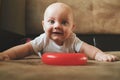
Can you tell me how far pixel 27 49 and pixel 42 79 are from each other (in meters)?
0.51

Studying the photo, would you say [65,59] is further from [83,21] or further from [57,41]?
[83,21]

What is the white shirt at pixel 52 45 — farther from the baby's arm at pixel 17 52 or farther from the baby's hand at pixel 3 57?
the baby's hand at pixel 3 57

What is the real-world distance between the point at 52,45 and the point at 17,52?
6.9 inches

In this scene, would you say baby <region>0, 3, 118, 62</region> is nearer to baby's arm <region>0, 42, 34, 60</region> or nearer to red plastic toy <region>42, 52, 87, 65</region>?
baby's arm <region>0, 42, 34, 60</region>

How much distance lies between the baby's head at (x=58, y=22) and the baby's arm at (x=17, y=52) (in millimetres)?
105

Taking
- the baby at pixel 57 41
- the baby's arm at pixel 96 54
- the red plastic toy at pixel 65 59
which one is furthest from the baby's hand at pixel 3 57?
the baby's arm at pixel 96 54

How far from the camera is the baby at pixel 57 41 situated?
3.81 feet

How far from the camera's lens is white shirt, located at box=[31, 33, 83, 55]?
1.27 meters

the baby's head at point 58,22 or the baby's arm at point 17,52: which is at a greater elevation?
the baby's head at point 58,22

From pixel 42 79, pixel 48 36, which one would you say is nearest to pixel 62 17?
pixel 48 36

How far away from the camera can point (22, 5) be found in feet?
4.98

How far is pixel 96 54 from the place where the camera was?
45.8 inches

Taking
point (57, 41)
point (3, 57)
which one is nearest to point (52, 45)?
point (57, 41)

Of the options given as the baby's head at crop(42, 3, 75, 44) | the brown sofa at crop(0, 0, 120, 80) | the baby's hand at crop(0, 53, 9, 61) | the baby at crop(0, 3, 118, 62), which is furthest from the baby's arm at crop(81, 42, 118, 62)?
the baby's hand at crop(0, 53, 9, 61)
